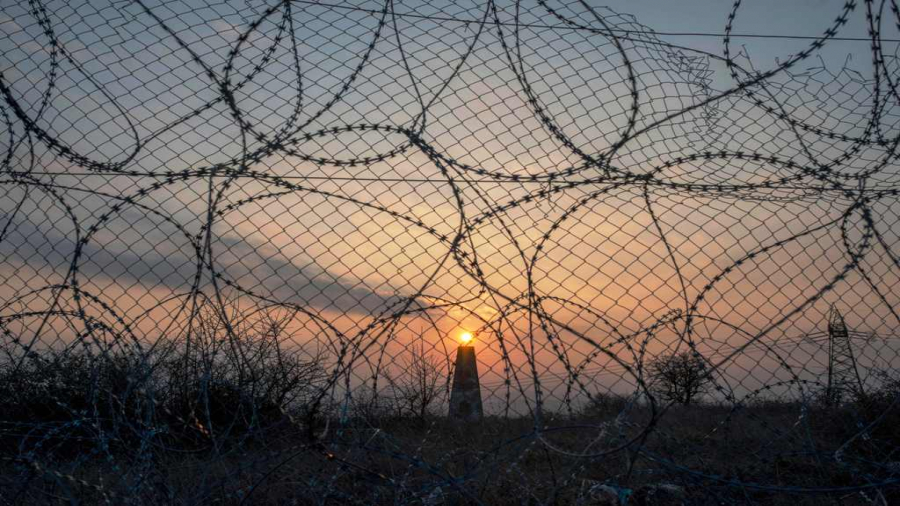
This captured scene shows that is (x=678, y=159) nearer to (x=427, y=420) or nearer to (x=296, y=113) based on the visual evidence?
(x=296, y=113)

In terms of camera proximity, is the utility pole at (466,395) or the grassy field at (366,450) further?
the utility pole at (466,395)

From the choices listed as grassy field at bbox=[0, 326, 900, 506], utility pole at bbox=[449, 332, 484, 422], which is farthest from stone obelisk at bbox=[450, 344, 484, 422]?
grassy field at bbox=[0, 326, 900, 506]

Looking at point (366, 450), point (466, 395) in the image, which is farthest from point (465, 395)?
point (366, 450)

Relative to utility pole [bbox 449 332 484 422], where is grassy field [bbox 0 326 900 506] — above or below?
below

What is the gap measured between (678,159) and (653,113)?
248 mm

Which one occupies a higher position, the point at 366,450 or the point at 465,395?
the point at 465,395

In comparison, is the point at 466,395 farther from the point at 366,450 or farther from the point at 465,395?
the point at 366,450

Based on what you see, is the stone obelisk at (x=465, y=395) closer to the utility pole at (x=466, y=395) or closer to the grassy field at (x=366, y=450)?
the utility pole at (x=466, y=395)

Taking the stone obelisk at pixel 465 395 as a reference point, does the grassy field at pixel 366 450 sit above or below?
below

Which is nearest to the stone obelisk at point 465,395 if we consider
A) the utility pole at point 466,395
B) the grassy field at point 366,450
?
the utility pole at point 466,395

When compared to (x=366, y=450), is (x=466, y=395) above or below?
above

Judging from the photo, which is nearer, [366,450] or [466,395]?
[366,450]

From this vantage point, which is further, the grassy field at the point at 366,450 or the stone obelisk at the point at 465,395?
the stone obelisk at the point at 465,395

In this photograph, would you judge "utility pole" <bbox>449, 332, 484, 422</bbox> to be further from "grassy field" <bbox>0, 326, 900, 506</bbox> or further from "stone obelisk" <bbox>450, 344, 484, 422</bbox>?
"grassy field" <bbox>0, 326, 900, 506</bbox>
